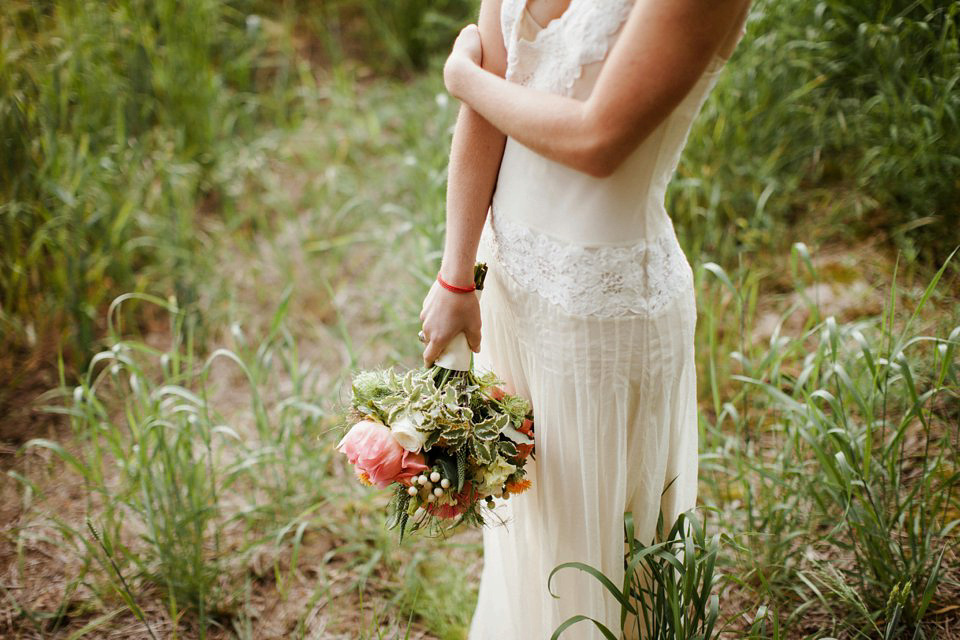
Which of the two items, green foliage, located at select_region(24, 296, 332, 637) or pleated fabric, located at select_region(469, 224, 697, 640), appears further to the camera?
green foliage, located at select_region(24, 296, 332, 637)

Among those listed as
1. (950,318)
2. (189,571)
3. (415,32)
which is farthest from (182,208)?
(950,318)

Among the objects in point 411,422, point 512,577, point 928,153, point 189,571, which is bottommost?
point 189,571

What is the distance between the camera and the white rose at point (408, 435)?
1111 millimetres

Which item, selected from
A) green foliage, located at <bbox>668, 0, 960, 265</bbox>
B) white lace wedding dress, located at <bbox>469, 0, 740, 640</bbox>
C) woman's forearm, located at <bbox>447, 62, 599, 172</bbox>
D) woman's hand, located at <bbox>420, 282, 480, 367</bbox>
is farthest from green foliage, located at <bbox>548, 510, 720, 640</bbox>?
green foliage, located at <bbox>668, 0, 960, 265</bbox>

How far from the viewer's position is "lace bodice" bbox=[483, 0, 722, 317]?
1.02 m

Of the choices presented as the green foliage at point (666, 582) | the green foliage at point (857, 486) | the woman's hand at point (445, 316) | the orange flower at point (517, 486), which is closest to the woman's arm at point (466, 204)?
the woman's hand at point (445, 316)

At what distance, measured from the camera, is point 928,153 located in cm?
236

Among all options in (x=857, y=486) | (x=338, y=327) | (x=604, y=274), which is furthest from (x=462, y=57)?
(x=338, y=327)

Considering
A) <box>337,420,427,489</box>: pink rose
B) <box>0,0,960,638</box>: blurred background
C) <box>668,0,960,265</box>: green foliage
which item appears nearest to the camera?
<box>337,420,427,489</box>: pink rose

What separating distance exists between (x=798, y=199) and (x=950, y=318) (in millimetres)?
1170

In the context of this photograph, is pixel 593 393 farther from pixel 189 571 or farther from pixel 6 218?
pixel 6 218

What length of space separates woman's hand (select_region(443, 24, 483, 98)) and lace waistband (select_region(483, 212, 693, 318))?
0.26 meters

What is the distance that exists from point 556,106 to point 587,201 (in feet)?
0.51

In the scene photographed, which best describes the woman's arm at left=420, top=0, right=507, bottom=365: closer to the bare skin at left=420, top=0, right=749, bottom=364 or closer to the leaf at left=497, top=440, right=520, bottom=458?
the bare skin at left=420, top=0, right=749, bottom=364
